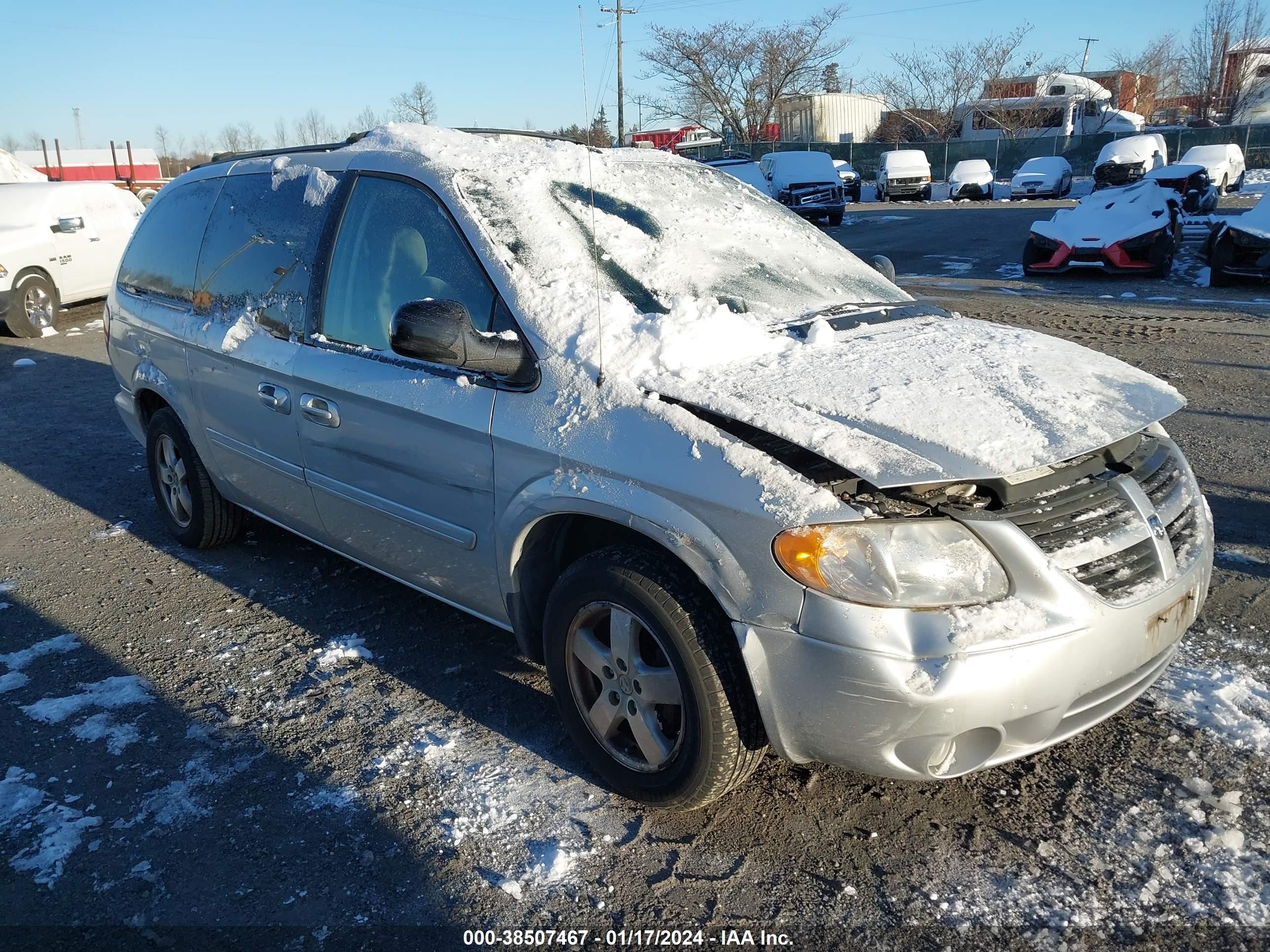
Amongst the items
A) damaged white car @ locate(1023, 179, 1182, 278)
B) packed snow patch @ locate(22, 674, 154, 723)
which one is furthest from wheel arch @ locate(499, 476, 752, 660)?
damaged white car @ locate(1023, 179, 1182, 278)

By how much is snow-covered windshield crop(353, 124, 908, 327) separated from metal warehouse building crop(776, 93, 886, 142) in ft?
184

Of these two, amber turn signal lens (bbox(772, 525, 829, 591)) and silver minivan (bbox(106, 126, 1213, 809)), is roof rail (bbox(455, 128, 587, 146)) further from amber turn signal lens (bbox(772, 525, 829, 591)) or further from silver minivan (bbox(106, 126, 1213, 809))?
amber turn signal lens (bbox(772, 525, 829, 591))

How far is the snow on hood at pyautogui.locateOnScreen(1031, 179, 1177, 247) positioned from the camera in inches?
500

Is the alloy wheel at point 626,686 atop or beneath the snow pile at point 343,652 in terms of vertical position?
atop

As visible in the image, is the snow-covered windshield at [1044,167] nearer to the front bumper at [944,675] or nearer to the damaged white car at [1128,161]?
the damaged white car at [1128,161]

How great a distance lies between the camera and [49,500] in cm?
589

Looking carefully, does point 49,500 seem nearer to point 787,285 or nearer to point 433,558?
point 433,558

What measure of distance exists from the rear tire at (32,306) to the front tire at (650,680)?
11341mm

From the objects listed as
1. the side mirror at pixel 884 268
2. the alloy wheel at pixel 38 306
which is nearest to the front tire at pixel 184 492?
the side mirror at pixel 884 268

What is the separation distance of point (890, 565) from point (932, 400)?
543 mm

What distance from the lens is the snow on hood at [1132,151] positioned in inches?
1062

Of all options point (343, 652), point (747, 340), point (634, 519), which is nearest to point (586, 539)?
point (634, 519)

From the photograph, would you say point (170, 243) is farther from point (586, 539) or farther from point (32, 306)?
point (32, 306)

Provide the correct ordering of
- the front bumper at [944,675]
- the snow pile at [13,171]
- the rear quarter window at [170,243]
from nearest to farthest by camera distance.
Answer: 1. the front bumper at [944,675]
2. the rear quarter window at [170,243]
3. the snow pile at [13,171]
